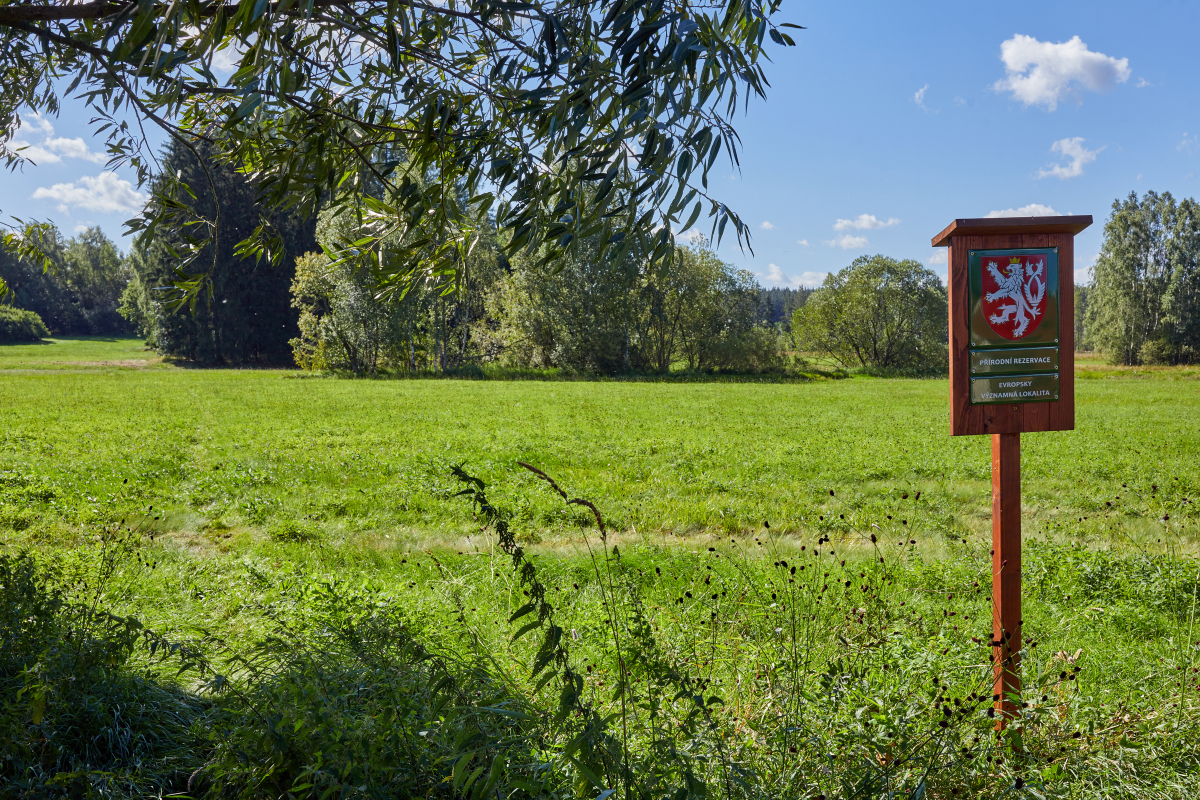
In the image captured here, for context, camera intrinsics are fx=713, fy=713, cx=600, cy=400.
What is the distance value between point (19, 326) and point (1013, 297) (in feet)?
306

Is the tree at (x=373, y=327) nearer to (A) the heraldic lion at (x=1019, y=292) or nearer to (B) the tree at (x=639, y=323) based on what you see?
(B) the tree at (x=639, y=323)

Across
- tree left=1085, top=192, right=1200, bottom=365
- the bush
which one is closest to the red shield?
tree left=1085, top=192, right=1200, bottom=365

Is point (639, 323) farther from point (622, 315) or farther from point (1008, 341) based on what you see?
point (1008, 341)

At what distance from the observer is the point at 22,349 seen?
217ft

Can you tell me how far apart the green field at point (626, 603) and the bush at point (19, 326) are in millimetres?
69387

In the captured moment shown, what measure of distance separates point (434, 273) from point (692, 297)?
150 feet

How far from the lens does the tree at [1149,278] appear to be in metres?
56.9

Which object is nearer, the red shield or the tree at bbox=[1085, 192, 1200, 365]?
the red shield

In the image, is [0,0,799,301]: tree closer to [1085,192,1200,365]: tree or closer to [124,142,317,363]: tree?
[124,142,317,363]: tree

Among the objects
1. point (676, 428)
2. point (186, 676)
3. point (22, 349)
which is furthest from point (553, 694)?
point (22, 349)

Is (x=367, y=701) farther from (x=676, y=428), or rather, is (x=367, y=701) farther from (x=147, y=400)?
(x=147, y=400)

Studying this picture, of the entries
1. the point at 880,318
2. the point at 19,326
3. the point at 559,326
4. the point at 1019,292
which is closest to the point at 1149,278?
the point at 880,318

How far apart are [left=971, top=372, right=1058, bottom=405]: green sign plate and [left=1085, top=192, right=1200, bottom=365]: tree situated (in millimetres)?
66786

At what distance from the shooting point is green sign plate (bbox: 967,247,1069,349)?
3.78 m
